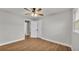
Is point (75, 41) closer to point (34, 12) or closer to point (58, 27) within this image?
point (58, 27)

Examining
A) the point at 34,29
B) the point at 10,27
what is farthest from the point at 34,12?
the point at 10,27

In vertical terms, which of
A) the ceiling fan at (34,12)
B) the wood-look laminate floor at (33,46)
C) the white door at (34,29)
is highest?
the ceiling fan at (34,12)

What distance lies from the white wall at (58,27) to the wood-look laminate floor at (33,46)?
3.9 inches

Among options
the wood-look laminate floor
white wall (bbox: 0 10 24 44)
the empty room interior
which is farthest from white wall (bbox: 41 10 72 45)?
white wall (bbox: 0 10 24 44)

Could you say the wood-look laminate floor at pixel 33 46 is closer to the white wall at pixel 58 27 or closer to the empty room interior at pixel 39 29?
the empty room interior at pixel 39 29

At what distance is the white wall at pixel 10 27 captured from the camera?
1425mm

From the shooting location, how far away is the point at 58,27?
4.92 ft

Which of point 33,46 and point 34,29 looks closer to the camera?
point 33,46

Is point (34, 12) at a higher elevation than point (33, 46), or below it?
higher

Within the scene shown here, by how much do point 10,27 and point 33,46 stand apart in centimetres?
47

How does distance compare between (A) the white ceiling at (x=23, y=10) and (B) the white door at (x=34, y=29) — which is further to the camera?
(B) the white door at (x=34, y=29)

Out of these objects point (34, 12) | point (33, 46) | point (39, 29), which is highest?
point (34, 12)

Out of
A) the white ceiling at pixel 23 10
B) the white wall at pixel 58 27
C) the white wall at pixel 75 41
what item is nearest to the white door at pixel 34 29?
the white wall at pixel 58 27
